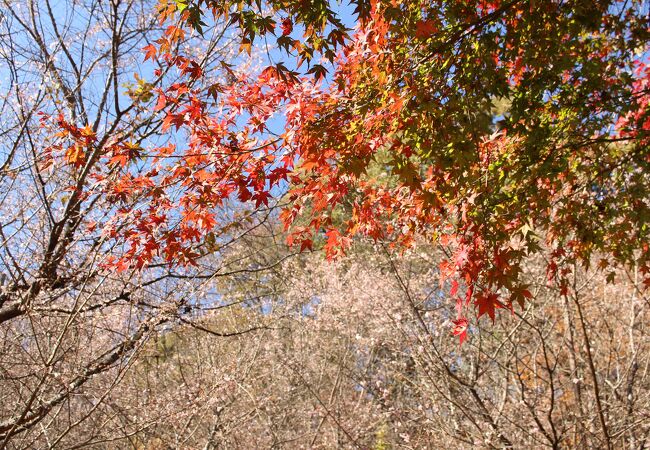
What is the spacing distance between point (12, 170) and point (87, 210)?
623 mm

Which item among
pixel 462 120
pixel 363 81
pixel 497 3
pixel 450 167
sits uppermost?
pixel 497 3

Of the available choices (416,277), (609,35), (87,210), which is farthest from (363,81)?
(416,277)

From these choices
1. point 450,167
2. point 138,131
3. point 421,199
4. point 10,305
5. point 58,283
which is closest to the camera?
point 450,167

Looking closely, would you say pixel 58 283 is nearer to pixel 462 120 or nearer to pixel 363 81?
pixel 363 81

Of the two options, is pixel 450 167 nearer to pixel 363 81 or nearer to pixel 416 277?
pixel 363 81

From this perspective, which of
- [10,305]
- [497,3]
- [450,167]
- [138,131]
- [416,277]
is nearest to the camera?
[450,167]

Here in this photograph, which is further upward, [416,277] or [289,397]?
[416,277]

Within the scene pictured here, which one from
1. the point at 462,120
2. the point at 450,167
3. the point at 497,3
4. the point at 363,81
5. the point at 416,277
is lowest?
the point at 450,167

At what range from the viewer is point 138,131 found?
15.1 feet

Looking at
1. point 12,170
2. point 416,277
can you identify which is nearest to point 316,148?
point 12,170

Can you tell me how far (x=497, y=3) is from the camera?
3598 millimetres

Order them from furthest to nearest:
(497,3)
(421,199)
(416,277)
A: (416,277) → (497,3) → (421,199)

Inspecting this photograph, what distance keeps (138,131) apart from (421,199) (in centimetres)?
275

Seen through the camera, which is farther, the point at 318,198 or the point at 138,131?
the point at 138,131
